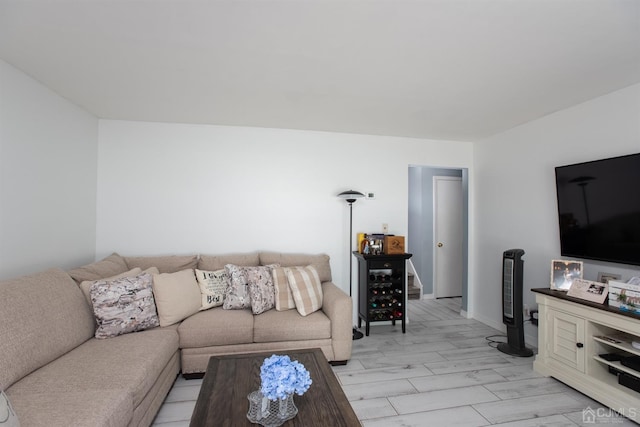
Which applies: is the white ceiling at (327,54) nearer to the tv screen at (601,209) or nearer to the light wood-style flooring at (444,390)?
the tv screen at (601,209)

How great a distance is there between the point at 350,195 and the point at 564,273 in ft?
7.10

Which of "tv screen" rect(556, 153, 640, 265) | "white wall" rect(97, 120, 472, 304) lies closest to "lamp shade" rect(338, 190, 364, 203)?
"white wall" rect(97, 120, 472, 304)

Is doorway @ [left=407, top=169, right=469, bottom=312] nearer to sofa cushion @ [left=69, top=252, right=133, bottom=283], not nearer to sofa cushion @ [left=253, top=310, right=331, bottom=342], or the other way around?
sofa cushion @ [left=253, top=310, right=331, bottom=342]

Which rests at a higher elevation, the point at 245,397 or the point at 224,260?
the point at 224,260

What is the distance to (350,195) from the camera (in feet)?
11.9

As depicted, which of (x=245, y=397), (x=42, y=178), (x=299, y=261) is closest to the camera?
(x=245, y=397)

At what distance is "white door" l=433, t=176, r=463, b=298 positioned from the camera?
5.45 metres

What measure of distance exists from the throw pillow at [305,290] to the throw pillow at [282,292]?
59 mm

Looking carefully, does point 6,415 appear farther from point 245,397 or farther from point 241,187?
point 241,187

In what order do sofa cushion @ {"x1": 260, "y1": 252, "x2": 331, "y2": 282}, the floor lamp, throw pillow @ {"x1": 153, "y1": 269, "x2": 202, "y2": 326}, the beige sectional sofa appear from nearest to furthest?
1. the beige sectional sofa
2. throw pillow @ {"x1": 153, "y1": 269, "x2": 202, "y2": 326}
3. sofa cushion @ {"x1": 260, "y1": 252, "x2": 331, "y2": 282}
4. the floor lamp

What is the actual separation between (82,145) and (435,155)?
417 centimetres

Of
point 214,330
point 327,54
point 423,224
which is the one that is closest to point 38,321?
point 214,330

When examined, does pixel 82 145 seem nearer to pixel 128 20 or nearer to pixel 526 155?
pixel 128 20

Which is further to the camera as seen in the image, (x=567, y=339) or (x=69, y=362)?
(x=567, y=339)
